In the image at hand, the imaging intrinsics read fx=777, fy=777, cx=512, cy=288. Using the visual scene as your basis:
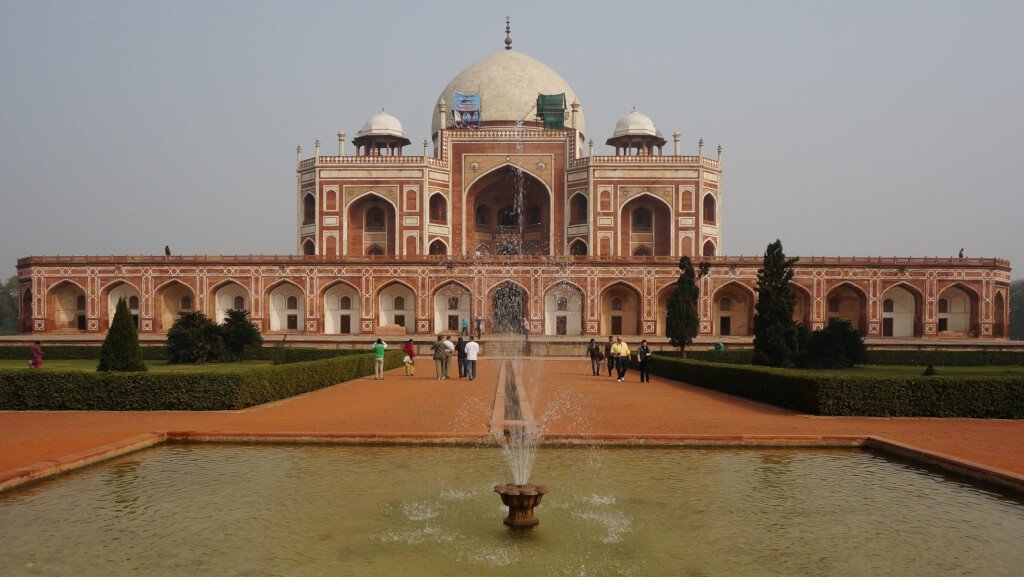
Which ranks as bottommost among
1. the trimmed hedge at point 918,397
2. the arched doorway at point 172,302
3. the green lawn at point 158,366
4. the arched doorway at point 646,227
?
the green lawn at point 158,366

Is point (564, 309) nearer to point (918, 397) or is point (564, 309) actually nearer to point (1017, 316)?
point (918, 397)

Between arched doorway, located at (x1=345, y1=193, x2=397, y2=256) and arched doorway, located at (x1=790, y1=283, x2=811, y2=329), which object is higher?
arched doorway, located at (x1=345, y1=193, x2=397, y2=256)

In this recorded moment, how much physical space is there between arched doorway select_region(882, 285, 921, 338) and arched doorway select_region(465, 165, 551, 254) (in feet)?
51.3

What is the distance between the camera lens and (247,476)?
706 cm

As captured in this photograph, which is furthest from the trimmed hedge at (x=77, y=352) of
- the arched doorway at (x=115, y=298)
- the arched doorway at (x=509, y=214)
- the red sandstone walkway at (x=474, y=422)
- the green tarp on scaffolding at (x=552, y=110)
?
the green tarp on scaffolding at (x=552, y=110)

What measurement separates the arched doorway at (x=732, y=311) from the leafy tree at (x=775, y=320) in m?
14.3

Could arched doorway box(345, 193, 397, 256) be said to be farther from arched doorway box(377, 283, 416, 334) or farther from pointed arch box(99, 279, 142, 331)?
pointed arch box(99, 279, 142, 331)

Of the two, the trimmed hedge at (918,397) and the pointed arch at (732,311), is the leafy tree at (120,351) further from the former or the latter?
the pointed arch at (732,311)

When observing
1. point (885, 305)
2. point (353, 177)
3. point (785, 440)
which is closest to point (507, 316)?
point (353, 177)

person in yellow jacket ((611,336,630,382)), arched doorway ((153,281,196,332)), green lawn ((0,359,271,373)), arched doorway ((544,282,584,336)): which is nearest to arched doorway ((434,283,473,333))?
arched doorway ((544,282,584,336))

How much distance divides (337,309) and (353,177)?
26.3 feet

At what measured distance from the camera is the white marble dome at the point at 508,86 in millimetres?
41656

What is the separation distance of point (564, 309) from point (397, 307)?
23.0 ft

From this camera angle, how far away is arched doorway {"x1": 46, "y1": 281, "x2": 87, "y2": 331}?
1292 inches
